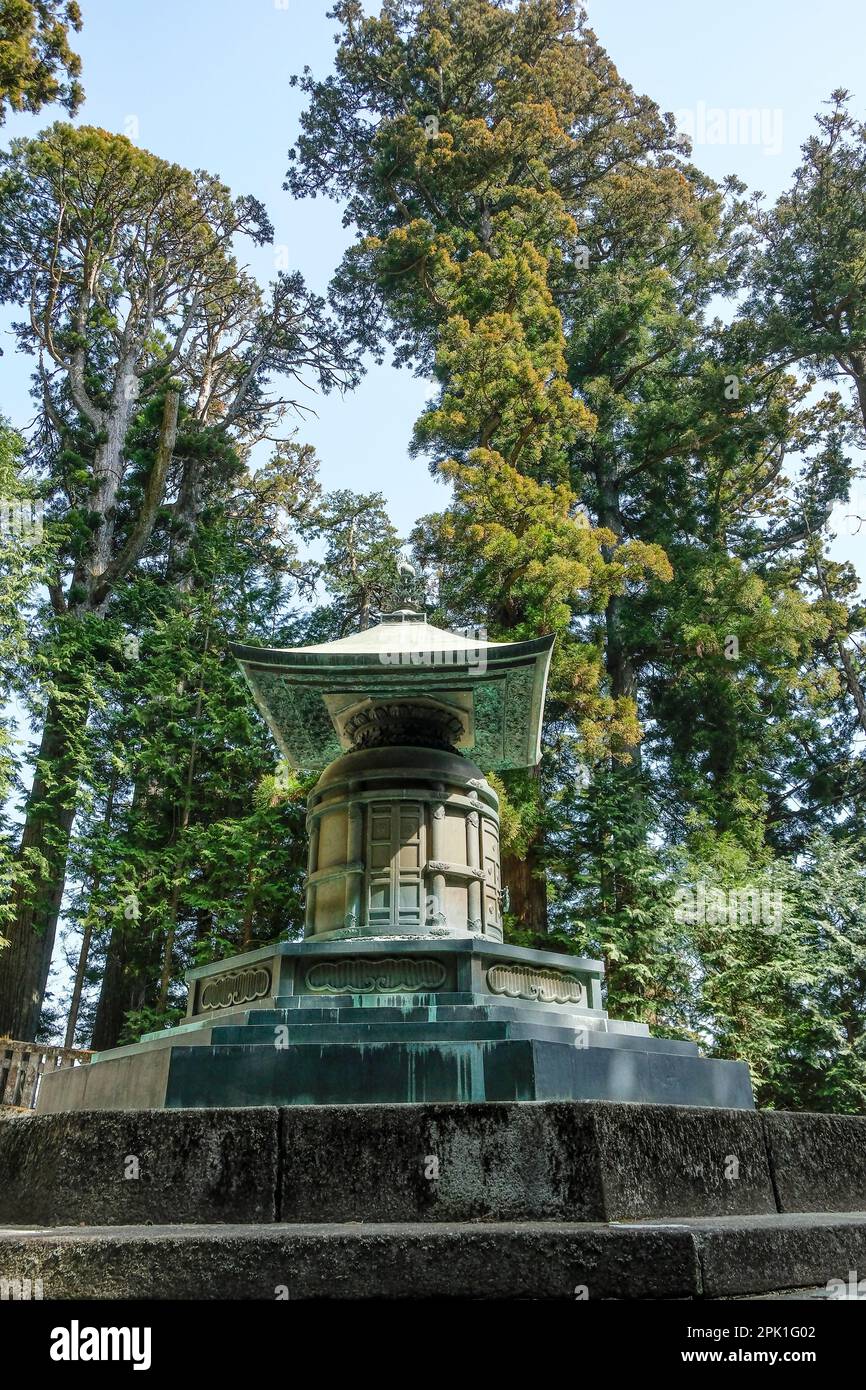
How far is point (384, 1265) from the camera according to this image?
96.0 inches

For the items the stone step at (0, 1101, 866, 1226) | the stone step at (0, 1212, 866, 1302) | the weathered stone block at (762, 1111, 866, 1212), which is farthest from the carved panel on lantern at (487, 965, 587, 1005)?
the stone step at (0, 1212, 866, 1302)

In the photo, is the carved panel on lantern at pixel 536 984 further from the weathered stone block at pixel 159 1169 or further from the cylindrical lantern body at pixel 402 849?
the weathered stone block at pixel 159 1169

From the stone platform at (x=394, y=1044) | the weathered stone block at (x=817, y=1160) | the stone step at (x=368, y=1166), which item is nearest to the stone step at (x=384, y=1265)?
the stone step at (x=368, y=1166)

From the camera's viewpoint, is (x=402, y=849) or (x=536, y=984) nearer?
(x=536, y=984)

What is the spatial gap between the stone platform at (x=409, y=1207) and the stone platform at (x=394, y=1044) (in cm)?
58

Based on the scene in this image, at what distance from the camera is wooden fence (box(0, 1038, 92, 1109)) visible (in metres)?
9.95

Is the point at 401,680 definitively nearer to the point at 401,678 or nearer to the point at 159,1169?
the point at 401,678

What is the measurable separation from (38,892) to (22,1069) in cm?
299

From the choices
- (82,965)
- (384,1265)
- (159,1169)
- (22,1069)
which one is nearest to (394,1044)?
(159,1169)

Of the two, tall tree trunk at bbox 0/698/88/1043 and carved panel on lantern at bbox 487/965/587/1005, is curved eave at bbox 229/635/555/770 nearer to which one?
carved panel on lantern at bbox 487/965/587/1005

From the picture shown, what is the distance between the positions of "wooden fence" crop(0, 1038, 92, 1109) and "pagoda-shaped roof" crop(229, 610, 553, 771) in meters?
5.27

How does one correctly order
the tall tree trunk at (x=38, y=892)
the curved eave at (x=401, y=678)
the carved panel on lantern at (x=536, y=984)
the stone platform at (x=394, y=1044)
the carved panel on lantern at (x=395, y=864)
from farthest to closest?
the tall tree trunk at (x=38, y=892) → the curved eave at (x=401, y=678) → the carved panel on lantern at (x=395, y=864) → the carved panel on lantern at (x=536, y=984) → the stone platform at (x=394, y=1044)

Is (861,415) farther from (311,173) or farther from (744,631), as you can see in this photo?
(311,173)

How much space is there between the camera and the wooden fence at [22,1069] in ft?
32.6
